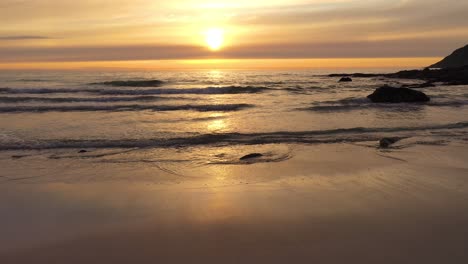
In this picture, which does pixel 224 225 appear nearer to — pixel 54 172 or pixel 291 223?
pixel 291 223

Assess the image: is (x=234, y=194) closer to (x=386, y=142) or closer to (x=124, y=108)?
(x=386, y=142)

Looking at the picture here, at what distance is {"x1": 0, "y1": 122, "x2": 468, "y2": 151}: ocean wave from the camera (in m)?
10.6

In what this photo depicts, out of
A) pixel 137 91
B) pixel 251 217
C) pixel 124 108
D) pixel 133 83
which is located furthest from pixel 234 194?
pixel 133 83

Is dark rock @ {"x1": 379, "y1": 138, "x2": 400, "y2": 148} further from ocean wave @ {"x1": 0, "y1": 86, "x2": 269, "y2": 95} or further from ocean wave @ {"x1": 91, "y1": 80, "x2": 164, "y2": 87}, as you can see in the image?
ocean wave @ {"x1": 91, "y1": 80, "x2": 164, "y2": 87}

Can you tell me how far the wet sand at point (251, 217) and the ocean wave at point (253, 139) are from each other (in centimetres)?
288

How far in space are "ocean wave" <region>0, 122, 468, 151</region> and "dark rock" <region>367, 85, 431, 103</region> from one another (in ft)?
28.0

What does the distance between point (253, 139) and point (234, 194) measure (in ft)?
16.8

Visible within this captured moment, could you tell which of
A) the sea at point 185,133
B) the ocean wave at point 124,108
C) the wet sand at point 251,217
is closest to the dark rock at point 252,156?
the sea at point 185,133

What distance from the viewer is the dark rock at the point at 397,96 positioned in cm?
2118

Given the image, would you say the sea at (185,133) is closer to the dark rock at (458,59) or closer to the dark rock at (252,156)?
the dark rock at (252,156)

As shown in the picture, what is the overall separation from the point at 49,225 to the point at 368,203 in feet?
13.1

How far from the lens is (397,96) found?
21.4 metres

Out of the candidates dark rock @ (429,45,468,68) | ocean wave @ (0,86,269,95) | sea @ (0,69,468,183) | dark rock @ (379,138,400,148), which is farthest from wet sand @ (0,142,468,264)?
dark rock @ (429,45,468,68)

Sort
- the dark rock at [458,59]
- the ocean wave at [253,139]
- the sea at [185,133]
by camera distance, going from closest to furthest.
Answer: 1. the sea at [185,133]
2. the ocean wave at [253,139]
3. the dark rock at [458,59]
